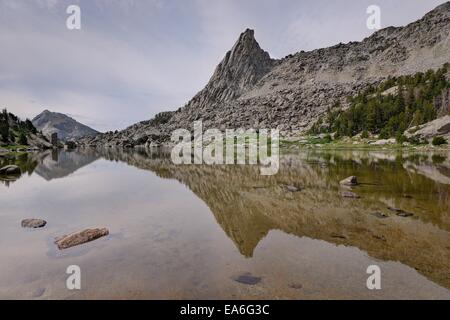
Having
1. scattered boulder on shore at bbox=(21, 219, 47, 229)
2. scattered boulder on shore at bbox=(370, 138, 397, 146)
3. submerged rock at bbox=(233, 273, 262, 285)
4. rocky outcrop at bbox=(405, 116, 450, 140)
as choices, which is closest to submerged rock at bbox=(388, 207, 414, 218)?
submerged rock at bbox=(233, 273, 262, 285)

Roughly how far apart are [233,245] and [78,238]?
21.8 feet

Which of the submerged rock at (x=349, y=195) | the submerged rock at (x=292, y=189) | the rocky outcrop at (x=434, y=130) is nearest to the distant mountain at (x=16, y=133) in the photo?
the submerged rock at (x=292, y=189)

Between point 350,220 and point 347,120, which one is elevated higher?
point 347,120

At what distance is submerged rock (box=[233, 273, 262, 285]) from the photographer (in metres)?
8.52

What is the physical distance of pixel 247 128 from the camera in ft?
515

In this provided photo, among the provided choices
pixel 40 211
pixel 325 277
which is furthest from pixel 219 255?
pixel 40 211

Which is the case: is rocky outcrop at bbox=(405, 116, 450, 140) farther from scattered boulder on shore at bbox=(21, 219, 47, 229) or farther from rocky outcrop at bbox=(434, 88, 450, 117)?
scattered boulder on shore at bbox=(21, 219, 47, 229)

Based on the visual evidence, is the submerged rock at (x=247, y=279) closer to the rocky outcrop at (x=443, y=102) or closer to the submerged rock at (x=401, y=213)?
the submerged rock at (x=401, y=213)

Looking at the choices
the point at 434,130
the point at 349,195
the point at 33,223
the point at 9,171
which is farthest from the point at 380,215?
the point at 434,130
